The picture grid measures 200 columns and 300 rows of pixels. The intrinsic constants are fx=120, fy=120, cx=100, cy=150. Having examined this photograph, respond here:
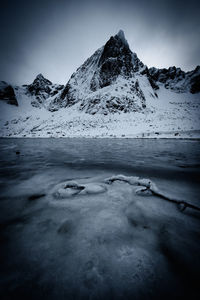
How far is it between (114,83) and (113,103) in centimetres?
955

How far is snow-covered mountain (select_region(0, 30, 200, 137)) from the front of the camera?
803 inches

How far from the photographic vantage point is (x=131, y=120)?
22.2m

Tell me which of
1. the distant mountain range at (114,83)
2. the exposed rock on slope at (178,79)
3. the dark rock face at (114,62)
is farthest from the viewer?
the exposed rock on slope at (178,79)

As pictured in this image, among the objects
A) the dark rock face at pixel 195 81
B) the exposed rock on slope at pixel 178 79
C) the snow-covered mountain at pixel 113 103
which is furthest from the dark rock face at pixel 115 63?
the dark rock face at pixel 195 81

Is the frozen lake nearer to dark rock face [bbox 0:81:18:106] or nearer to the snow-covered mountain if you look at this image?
the snow-covered mountain

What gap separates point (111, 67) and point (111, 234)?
4126cm

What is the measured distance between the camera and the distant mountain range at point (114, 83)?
2666cm

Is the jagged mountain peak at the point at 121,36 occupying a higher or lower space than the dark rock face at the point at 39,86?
higher

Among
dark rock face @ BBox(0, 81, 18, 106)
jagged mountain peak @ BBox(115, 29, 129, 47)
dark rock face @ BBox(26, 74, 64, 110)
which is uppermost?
jagged mountain peak @ BBox(115, 29, 129, 47)

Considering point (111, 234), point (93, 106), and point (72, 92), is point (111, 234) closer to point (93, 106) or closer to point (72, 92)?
point (93, 106)

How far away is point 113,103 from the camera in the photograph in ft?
84.1

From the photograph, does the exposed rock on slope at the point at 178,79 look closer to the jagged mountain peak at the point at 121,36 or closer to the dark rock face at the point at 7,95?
the jagged mountain peak at the point at 121,36

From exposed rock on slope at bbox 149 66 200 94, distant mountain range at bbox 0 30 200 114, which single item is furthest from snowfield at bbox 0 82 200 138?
exposed rock on slope at bbox 149 66 200 94

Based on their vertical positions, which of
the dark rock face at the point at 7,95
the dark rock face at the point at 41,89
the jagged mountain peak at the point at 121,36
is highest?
the jagged mountain peak at the point at 121,36
